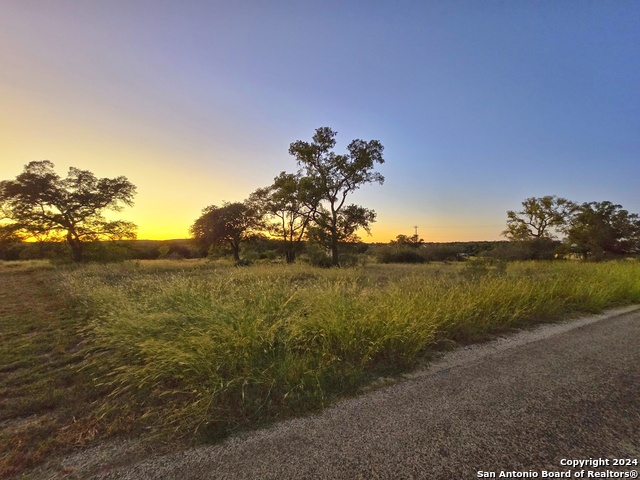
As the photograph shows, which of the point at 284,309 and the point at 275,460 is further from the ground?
the point at 284,309

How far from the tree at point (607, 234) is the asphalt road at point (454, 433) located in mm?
33504

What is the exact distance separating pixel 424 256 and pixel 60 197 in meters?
39.3

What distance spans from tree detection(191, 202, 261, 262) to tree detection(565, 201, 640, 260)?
111 feet

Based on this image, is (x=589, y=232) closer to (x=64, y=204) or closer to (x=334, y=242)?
(x=334, y=242)

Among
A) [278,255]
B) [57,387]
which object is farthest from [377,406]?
[278,255]

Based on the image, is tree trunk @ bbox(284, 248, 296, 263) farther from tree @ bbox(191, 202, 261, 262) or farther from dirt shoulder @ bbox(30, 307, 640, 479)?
dirt shoulder @ bbox(30, 307, 640, 479)

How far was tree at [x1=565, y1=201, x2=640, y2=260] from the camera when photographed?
28.7m

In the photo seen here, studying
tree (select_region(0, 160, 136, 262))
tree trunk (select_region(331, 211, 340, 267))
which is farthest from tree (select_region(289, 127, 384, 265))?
tree (select_region(0, 160, 136, 262))

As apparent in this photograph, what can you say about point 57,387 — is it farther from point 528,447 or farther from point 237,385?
point 528,447

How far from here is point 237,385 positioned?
10.5ft

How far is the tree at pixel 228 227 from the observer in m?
34.3

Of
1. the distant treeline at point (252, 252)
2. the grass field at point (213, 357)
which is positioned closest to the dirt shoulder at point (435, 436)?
the grass field at point (213, 357)

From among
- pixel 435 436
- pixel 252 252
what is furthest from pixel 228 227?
pixel 435 436

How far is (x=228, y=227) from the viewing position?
114 ft
